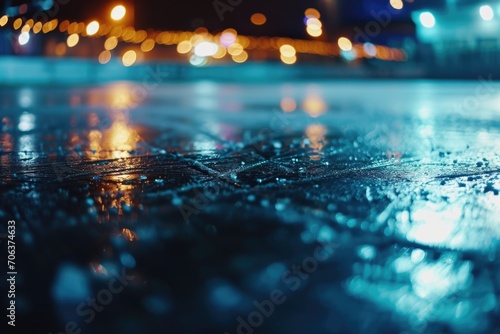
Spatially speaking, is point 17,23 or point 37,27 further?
point 37,27

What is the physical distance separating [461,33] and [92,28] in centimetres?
1829

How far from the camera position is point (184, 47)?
31.0 m

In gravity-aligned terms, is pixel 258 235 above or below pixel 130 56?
below

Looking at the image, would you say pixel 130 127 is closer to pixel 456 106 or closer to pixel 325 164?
pixel 325 164

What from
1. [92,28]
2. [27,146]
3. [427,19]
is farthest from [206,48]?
[27,146]

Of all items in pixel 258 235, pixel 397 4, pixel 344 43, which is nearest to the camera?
pixel 258 235

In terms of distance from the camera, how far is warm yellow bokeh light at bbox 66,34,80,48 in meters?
24.2

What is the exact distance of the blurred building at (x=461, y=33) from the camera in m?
19.2

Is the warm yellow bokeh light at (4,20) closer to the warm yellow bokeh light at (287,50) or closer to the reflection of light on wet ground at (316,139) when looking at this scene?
the reflection of light on wet ground at (316,139)

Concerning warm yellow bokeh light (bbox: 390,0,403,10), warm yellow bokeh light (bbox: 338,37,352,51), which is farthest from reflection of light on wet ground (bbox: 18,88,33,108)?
warm yellow bokeh light (bbox: 338,37,352,51)

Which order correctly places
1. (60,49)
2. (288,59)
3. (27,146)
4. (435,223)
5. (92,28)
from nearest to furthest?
1. (435,223)
2. (27,146)
3. (92,28)
4. (60,49)
5. (288,59)

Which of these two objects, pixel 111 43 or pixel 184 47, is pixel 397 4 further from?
pixel 111 43

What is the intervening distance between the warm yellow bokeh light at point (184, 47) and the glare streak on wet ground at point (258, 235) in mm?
28218

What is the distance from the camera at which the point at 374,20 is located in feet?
119
